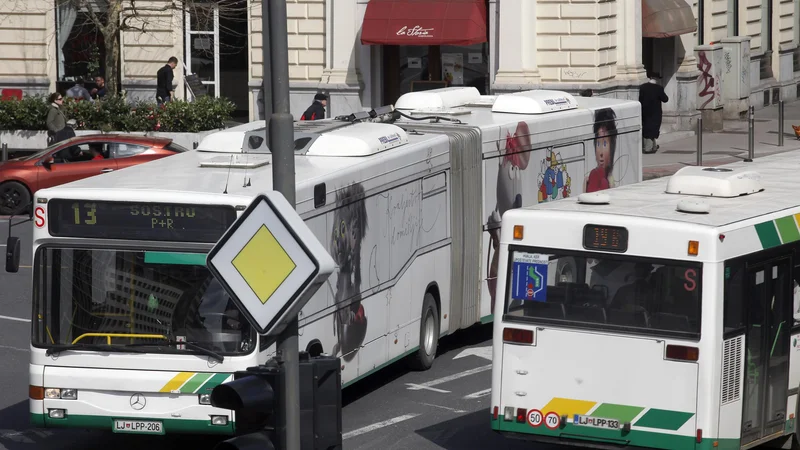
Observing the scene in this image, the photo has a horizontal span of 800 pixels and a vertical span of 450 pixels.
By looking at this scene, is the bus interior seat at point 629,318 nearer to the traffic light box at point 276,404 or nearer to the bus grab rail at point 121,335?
→ the bus grab rail at point 121,335

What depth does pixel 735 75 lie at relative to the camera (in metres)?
36.5

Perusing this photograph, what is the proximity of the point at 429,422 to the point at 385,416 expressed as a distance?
46 centimetres

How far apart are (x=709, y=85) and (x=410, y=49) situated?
8.11 m

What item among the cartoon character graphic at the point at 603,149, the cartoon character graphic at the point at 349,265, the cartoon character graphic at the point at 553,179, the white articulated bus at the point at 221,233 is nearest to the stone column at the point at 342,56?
the cartoon character graphic at the point at 603,149

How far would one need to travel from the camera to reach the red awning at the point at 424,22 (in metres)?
31.0

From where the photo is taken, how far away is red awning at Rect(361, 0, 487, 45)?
31.0 meters

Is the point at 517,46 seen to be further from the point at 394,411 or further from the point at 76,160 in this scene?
the point at 394,411

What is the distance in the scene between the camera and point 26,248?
2102cm

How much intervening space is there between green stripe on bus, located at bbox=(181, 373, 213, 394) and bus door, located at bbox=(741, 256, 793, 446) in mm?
3918

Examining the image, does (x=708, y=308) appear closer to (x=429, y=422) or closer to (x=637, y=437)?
(x=637, y=437)

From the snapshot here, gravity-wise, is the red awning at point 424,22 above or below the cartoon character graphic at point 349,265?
above

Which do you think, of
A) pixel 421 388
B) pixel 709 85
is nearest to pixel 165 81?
pixel 709 85

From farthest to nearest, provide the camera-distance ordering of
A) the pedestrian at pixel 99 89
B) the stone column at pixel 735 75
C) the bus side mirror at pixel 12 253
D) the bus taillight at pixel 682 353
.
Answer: the stone column at pixel 735 75 < the pedestrian at pixel 99 89 < the bus side mirror at pixel 12 253 < the bus taillight at pixel 682 353

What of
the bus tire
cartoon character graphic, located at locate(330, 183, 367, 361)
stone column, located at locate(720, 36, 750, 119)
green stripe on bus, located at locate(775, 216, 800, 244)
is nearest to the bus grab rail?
cartoon character graphic, located at locate(330, 183, 367, 361)
